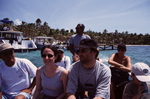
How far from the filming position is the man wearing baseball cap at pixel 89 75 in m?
1.79

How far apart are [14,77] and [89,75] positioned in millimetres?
1633

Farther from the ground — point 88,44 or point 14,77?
point 88,44

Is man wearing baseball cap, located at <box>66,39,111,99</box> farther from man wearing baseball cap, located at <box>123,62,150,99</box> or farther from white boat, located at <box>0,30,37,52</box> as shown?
white boat, located at <box>0,30,37,52</box>

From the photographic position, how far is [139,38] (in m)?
96.3

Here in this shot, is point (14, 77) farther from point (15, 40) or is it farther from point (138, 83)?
point (15, 40)

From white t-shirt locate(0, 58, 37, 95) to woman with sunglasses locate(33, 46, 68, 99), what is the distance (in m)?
0.44

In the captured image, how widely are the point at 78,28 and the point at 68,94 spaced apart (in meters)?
2.54

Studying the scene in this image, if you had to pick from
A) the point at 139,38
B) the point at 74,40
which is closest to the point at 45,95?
the point at 74,40

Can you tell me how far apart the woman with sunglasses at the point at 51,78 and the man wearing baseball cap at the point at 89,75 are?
0.79 feet

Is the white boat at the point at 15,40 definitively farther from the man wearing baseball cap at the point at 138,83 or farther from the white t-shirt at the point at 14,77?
the man wearing baseball cap at the point at 138,83

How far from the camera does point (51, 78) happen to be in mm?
2035

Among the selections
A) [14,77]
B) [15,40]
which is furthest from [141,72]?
[15,40]

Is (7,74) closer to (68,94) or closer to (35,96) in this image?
(35,96)

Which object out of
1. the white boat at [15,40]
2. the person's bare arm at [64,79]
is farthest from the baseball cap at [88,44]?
the white boat at [15,40]
